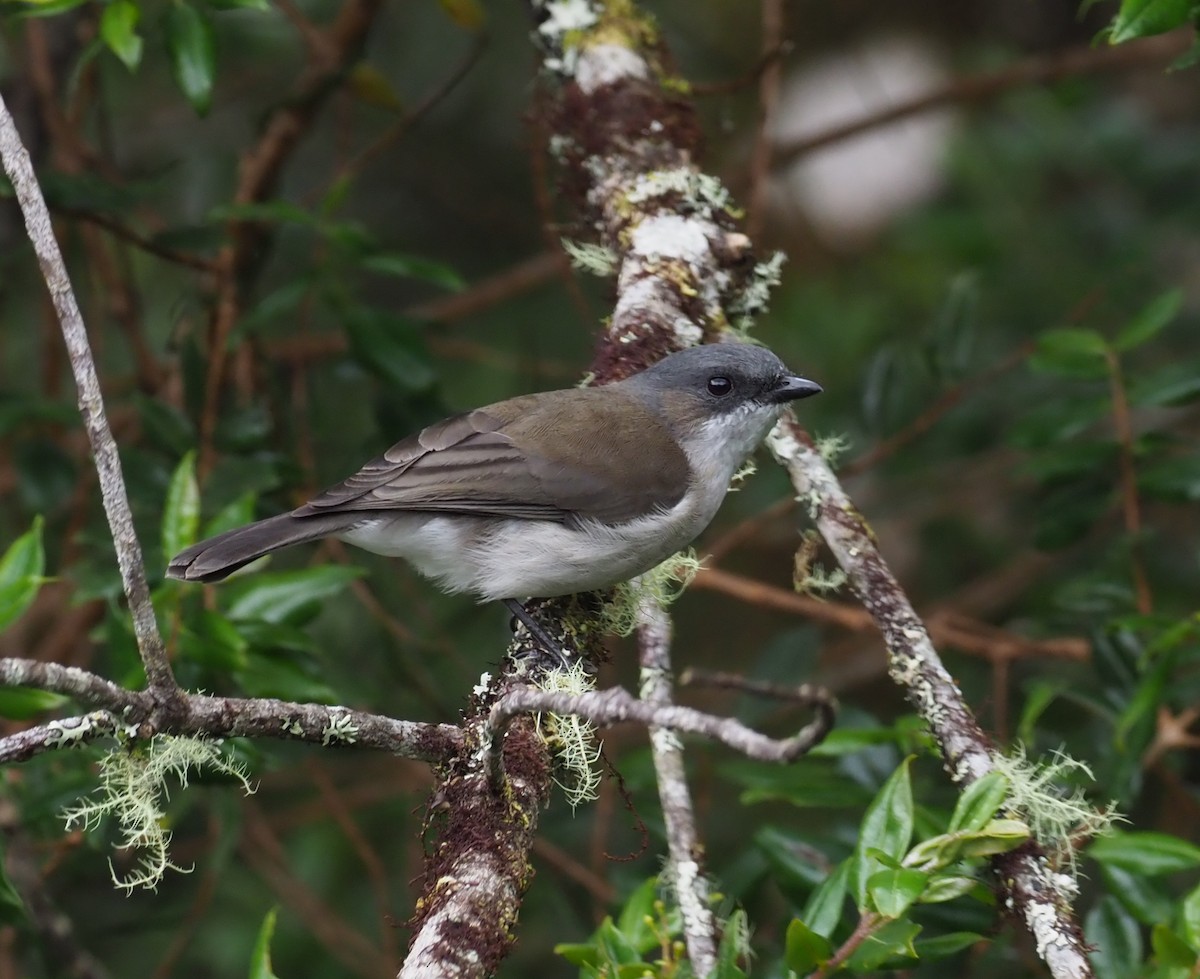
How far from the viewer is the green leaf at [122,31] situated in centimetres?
329

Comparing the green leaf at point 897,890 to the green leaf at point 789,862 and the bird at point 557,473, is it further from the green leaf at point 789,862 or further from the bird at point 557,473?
the bird at point 557,473

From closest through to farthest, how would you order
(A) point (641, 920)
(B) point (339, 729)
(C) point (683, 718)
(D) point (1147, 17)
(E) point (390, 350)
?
(C) point (683, 718)
(B) point (339, 729)
(A) point (641, 920)
(D) point (1147, 17)
(E) point (390, 350)

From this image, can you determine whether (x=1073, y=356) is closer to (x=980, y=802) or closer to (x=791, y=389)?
(x=791, y=389)

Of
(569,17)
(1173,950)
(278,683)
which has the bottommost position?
(1173,950)

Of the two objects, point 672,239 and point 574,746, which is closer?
point 574,746

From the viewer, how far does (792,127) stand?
830 centimetres

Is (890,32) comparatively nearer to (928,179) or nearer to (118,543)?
(928,179)

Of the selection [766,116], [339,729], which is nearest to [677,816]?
[339,729]

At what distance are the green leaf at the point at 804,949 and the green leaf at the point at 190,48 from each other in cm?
269

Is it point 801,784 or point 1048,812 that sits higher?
point 801,784

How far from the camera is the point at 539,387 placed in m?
4.93

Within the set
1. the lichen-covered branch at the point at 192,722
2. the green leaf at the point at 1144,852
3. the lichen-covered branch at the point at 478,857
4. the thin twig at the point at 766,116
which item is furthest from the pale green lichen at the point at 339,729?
the thin twig at the point at 766,116

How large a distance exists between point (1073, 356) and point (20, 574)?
9.83 ft

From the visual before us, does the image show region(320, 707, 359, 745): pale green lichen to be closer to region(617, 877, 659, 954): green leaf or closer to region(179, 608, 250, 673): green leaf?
region(617, 877, 659, 954): green leaf
